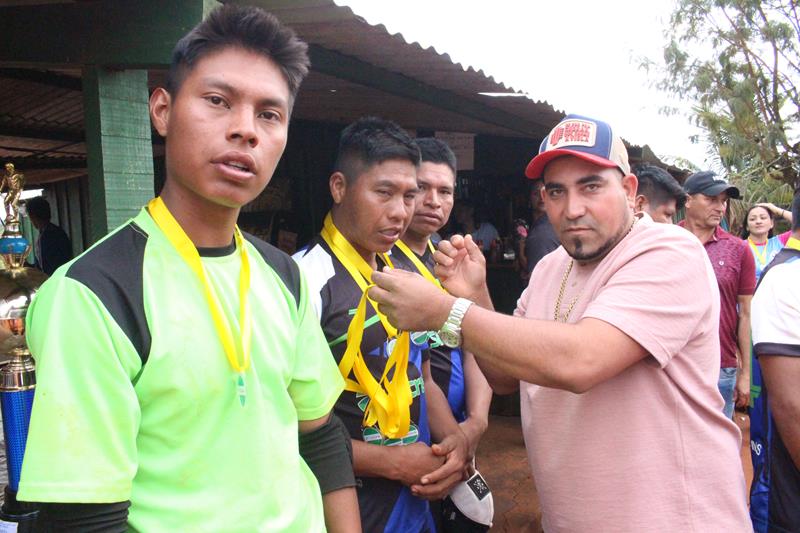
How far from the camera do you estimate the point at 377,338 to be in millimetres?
2205

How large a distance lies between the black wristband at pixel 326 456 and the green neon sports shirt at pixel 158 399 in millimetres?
174

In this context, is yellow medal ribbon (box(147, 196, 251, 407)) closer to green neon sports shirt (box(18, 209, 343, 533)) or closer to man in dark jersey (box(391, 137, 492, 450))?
green neon sports shirt (box(18, 209, 343, 533))

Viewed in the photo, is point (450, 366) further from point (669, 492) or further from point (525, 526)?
point (525, 526)

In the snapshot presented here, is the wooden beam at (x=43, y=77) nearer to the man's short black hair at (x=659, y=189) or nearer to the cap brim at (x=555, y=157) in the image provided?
the cap brim at (x=555, y=157)

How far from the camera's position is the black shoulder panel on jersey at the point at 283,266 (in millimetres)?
1587

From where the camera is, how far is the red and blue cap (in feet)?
6.34

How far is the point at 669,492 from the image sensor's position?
171cm

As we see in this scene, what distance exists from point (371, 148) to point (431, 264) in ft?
3.18

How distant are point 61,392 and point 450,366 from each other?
2.00 m

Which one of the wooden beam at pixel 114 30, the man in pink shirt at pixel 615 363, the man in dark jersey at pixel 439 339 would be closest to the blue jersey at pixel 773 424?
the man in pink shirt at pixel 615 363

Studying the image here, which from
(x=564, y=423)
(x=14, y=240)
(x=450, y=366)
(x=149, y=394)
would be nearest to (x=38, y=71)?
(x=14, y=240)

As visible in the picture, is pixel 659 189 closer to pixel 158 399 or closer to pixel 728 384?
pixel 728 384

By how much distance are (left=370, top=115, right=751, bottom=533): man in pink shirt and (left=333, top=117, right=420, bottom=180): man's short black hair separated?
71cm

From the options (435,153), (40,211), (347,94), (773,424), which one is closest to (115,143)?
(435,153)
